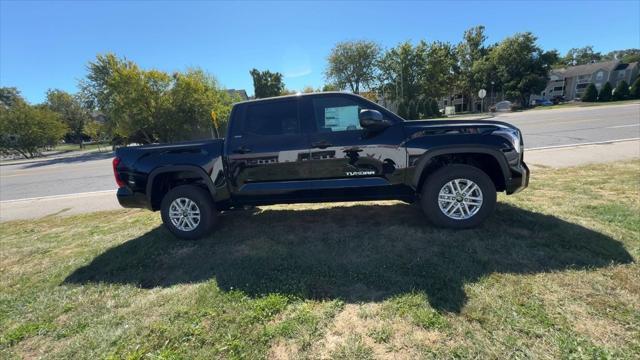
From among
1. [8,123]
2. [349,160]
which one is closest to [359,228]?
[349,160]

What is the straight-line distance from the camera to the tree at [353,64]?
53500mm

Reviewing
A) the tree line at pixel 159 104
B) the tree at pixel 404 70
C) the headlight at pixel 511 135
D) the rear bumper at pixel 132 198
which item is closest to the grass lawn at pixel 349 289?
the rear bumper at pixel 132 198

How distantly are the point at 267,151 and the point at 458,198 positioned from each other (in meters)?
2.52

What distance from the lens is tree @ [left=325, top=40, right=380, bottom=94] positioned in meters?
53.5

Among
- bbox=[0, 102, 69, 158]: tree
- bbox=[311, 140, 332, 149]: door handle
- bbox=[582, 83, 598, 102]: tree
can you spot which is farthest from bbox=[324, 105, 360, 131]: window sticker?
bbox=[582, 83, 598, 102]: tree

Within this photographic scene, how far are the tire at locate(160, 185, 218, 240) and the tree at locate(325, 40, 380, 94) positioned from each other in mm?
53614

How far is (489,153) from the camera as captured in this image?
373cm

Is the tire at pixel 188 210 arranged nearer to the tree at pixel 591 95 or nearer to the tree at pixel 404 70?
the tree at pixel 404 70

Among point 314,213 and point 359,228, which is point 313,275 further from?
point 314,213

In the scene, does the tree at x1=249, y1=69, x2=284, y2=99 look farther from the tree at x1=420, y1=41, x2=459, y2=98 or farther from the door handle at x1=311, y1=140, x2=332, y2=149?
the door handle at x1=311, y1=140, x2=332, y2=149

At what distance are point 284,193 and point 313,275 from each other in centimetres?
132

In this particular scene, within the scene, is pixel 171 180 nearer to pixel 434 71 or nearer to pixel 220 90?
pixel 220 90

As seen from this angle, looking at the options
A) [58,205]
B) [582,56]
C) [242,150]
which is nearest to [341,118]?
[242,150]

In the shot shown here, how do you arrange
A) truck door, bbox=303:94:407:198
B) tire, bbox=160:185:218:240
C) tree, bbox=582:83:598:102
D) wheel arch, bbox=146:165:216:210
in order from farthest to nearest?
tree, bbox=582:83:598:102 → tire, bbox=160:185:218:240 → wheel arch, bbox=146:165:216:210 → truck door, bbox=303:94:407:198
